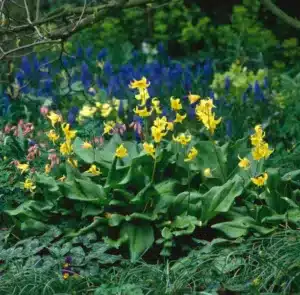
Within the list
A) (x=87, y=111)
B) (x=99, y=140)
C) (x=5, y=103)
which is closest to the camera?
(x=99, y=140)

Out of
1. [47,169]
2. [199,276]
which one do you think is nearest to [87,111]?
[47,169]

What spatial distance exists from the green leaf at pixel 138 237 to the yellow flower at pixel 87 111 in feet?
6.20

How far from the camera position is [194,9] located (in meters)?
10.2

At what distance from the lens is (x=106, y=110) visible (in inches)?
267

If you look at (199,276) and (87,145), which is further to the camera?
(87,145)

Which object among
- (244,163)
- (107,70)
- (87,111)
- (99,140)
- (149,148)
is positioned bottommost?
(107,70)

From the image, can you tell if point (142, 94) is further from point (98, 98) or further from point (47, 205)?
point (98, 98)

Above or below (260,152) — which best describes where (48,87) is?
below

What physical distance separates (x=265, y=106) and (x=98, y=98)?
1.36 metres

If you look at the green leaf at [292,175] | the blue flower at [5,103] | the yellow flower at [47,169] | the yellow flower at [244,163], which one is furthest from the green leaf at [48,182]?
the blue flower at [5,103]

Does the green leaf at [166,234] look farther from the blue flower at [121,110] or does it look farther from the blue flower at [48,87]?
the blue flower at [48,87]

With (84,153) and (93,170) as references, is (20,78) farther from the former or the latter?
(93,170)

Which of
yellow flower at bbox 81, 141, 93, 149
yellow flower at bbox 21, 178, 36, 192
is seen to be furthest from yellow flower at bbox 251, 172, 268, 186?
yellow flower at bbox 21, 178, 36, 192

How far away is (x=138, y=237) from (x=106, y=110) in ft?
6.16
